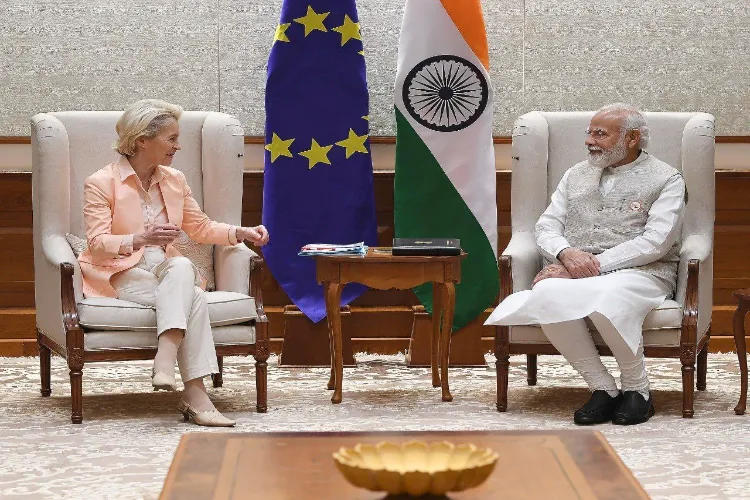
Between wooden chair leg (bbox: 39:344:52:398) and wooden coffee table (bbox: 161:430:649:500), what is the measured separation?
8.18 feet

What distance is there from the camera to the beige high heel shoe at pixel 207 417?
436cm

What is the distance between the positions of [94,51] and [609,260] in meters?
2.92

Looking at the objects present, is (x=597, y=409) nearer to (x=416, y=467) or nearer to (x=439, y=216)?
(x=439, y=216)

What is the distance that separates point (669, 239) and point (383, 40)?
2112mm

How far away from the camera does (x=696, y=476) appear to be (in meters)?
3.55

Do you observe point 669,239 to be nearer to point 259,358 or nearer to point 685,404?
point 685,404

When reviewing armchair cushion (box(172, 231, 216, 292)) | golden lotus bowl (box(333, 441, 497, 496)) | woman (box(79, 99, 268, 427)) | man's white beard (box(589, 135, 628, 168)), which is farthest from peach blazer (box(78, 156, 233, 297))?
golden lotus bowl (box(333, 441, 497, 496))

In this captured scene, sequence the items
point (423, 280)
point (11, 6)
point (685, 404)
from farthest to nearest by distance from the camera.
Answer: point (11, 6)
point (423, 280)
point (685, 404)

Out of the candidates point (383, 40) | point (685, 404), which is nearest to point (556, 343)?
point (685, 404)

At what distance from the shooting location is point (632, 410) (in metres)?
4.48

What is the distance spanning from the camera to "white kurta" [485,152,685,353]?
4484mm

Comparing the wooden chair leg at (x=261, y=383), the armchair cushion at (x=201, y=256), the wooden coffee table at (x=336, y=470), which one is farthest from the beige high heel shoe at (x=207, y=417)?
the wooden coffee table at (x=336, y=470)

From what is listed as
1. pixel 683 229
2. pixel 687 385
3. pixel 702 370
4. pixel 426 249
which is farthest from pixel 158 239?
pixel 702 370

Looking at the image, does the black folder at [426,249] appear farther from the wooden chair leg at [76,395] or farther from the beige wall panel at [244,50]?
the beige wall panel at [244,50]
